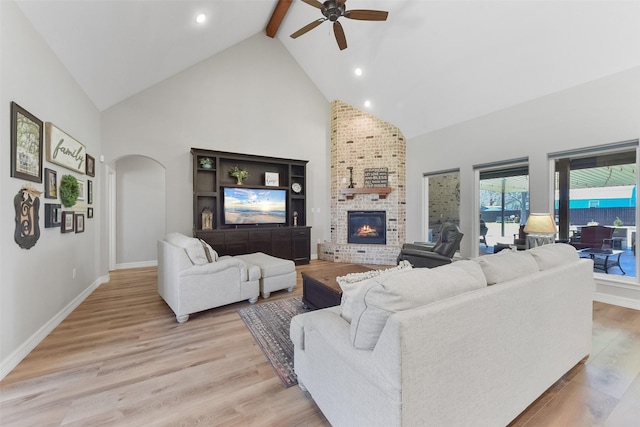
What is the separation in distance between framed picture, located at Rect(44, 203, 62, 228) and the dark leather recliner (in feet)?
14.4

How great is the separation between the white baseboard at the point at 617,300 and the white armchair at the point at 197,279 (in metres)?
4.37

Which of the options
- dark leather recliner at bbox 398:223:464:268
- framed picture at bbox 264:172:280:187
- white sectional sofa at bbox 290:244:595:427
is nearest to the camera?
white sectional sofa at bbox 290:244:595:427

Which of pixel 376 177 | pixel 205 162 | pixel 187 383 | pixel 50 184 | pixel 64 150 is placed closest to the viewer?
pixel 187 383

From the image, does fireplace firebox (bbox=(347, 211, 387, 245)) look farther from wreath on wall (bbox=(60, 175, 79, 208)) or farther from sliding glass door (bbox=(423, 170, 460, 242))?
wreath on wall (bbox=(60, 175, 79, 208))

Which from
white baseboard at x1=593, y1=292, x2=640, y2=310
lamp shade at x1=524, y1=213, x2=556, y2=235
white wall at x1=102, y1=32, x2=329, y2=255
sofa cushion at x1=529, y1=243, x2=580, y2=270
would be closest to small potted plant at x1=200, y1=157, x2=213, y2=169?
white wall at x1=102, y1=32, x2=329, y2=255

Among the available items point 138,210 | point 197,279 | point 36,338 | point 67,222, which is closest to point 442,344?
point 197,279

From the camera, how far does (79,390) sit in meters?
1.73

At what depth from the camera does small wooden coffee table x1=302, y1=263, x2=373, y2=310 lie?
8.42 ft

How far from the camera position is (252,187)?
208 inches

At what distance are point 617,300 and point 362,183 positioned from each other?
4238 mm

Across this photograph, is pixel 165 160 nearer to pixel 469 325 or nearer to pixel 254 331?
pixel 254 331

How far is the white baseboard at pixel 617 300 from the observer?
3079mm

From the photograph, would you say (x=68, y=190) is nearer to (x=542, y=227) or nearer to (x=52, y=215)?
(x=52, y=215)

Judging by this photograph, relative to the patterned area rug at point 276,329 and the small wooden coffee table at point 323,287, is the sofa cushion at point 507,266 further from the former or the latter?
the patterned area rug at point 276,329
